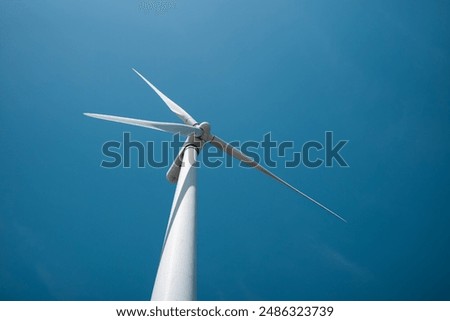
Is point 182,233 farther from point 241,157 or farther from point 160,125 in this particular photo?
point 241,157

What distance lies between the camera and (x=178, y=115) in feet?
68.0

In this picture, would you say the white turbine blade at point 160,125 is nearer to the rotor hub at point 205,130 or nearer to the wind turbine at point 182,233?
the wind turbine at point 182,233

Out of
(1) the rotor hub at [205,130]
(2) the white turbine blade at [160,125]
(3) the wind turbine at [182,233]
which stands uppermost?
(1) the rotor hub at [205,130]

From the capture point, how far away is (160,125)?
1733cm

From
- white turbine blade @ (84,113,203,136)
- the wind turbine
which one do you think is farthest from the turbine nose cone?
white turbine blade @ (84,113,203,136)

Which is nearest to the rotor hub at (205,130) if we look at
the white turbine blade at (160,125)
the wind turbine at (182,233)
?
the wind turbine at (182,233)

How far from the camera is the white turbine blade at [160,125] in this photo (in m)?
17.0

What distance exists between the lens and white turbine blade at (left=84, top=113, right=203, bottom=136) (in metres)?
17.0

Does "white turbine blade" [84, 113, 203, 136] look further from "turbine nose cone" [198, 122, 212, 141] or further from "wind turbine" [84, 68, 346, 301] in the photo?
"turbine nose cone" [198, 122, 212, 141]

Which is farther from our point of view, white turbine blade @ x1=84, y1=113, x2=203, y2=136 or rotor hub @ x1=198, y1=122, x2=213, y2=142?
rotor hub @ x1=198, y1=122, x2=213, y2=142

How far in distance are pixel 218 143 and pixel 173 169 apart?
3050 millimetres

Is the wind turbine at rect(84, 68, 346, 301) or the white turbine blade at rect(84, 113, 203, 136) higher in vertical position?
the white turbine blade at rect(84, 113, 203, 136)
